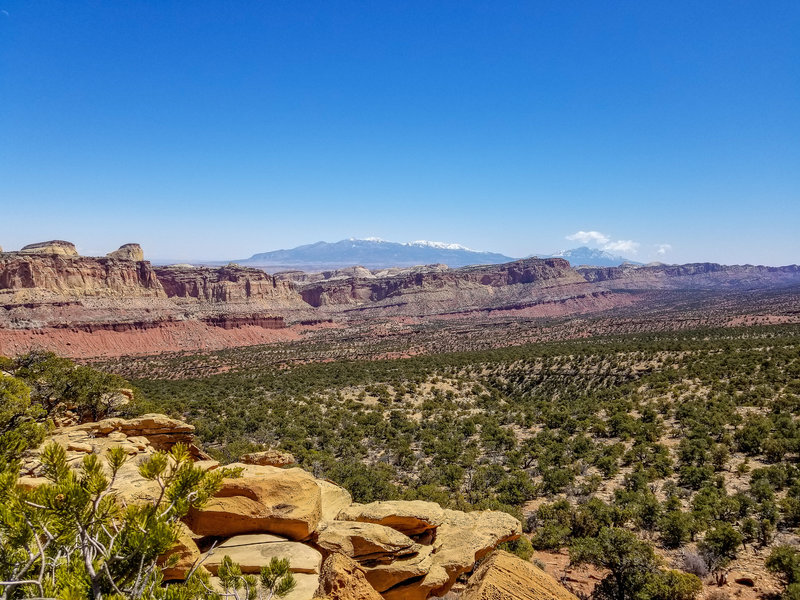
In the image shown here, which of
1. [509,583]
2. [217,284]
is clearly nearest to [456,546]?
[509,583]

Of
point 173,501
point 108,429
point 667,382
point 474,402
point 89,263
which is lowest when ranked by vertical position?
point 474,402

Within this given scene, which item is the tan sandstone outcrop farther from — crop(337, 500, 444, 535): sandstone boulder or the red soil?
the red soil

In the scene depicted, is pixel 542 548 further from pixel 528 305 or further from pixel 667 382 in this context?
pixel 528 305

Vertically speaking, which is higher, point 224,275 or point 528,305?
point 224,275

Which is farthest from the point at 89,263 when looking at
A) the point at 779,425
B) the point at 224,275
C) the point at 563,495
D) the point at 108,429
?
the point at 779,425

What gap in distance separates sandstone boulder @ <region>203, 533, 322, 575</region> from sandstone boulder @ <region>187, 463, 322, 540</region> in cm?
26

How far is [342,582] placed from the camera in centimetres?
710

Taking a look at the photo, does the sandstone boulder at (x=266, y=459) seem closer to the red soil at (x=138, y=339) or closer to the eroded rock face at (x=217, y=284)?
the red soil at (x=138, y=339)

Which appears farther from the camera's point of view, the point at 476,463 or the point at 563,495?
the point at 476,463

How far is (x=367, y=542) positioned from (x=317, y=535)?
1590mm

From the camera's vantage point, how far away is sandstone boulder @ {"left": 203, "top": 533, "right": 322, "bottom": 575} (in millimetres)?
8502

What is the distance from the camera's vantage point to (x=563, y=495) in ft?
65.3

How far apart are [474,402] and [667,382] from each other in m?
17.3

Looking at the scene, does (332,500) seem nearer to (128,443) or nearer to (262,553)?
(262,553)
